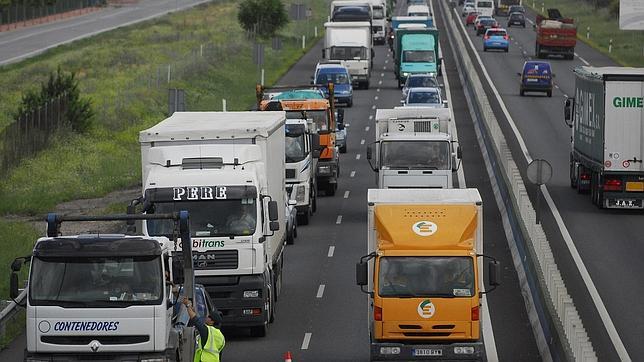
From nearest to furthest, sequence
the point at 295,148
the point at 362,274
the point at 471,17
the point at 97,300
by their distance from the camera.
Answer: the point at 97,300, the point at 362,274, the point at 295,148, the point at 471,17

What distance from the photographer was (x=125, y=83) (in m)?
79.2

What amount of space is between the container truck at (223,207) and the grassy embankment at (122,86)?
15.0 ft

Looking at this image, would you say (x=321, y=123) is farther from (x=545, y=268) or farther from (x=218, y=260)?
(x=218, y=260)

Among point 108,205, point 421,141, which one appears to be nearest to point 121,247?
point 421,141

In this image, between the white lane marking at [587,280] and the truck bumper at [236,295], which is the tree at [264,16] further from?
the truck bumper at [236,295]

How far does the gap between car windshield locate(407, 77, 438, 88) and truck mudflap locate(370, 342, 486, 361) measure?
160 ft

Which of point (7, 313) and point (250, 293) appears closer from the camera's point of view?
point (7, 313)

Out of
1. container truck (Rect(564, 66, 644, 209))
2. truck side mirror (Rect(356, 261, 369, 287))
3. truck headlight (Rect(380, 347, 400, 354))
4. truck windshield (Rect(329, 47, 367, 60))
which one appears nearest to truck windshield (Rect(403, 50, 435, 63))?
truck windshield (Rect(329, 47, 367, 60))

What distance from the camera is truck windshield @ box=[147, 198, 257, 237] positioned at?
26156 millimetres

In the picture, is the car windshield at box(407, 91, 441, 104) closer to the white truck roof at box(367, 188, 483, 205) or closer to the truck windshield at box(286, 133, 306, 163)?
the truck windshield at box(286, 133, 306, 163)

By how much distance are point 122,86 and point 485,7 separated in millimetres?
68442

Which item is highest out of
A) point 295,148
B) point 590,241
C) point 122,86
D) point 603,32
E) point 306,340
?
point 295,148

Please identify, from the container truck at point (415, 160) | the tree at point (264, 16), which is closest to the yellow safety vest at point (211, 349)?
the container truck at point (415, 160)

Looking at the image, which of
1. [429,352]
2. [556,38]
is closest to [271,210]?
[429,352]
